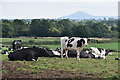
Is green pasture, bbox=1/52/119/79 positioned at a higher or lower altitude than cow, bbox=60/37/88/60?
lower

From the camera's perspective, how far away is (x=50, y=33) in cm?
4816

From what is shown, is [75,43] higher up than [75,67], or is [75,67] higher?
[75,43]

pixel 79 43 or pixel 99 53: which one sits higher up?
pixel 79 43

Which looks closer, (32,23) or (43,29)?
(43,29)

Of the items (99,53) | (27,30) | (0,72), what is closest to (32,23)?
(27,30)

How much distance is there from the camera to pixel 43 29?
163ft

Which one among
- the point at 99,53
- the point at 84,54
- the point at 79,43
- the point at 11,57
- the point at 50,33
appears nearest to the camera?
the point at 11,57

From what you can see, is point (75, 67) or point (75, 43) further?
point (75, 43)

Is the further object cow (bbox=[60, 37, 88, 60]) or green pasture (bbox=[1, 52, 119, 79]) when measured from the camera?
cow (bbox=[60, 37, 88, 60])

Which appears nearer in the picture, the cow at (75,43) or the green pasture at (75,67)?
the green pasture at (75,67)

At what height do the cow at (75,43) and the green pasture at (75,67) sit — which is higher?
the cow at (75,43)

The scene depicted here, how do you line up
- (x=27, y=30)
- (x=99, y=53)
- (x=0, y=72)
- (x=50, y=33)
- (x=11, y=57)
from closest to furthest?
(x=0, y=72) < (x=11, y=57) < (x=99, y=53) < (x=50, y=33) < (x=27, y=30)

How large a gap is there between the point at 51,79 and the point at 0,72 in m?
1.69

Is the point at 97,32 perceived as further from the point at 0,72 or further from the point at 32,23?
the point at 0,72
